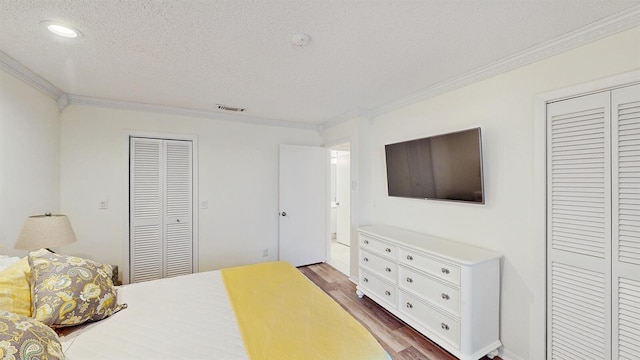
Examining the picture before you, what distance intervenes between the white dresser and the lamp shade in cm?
277

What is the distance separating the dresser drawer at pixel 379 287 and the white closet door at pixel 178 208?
7.53ft

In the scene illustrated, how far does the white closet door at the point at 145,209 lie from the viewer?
9.96 ft

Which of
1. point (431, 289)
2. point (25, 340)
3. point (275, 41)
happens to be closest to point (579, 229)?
point (431, 289)

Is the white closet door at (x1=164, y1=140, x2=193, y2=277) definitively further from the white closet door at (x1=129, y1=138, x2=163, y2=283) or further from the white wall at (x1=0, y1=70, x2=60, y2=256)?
the white wall at (x1=0, y1=70, x2=60, y2=256)

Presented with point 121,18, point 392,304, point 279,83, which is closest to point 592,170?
point 392,304

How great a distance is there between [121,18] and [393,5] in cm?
156

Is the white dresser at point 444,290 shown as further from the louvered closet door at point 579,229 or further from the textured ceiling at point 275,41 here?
the textured ceiling at point 275,41

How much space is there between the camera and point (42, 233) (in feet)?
6.05

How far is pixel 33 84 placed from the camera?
2219 mm

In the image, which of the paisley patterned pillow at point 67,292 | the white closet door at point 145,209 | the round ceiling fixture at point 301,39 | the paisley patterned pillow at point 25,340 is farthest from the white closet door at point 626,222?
the white closet door at point 145,209

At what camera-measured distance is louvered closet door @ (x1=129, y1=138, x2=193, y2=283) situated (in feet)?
10.0

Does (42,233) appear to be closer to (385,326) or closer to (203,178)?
(203,178)

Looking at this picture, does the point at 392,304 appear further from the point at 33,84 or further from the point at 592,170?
the point at 33,84

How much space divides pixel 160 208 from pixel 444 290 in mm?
3294
